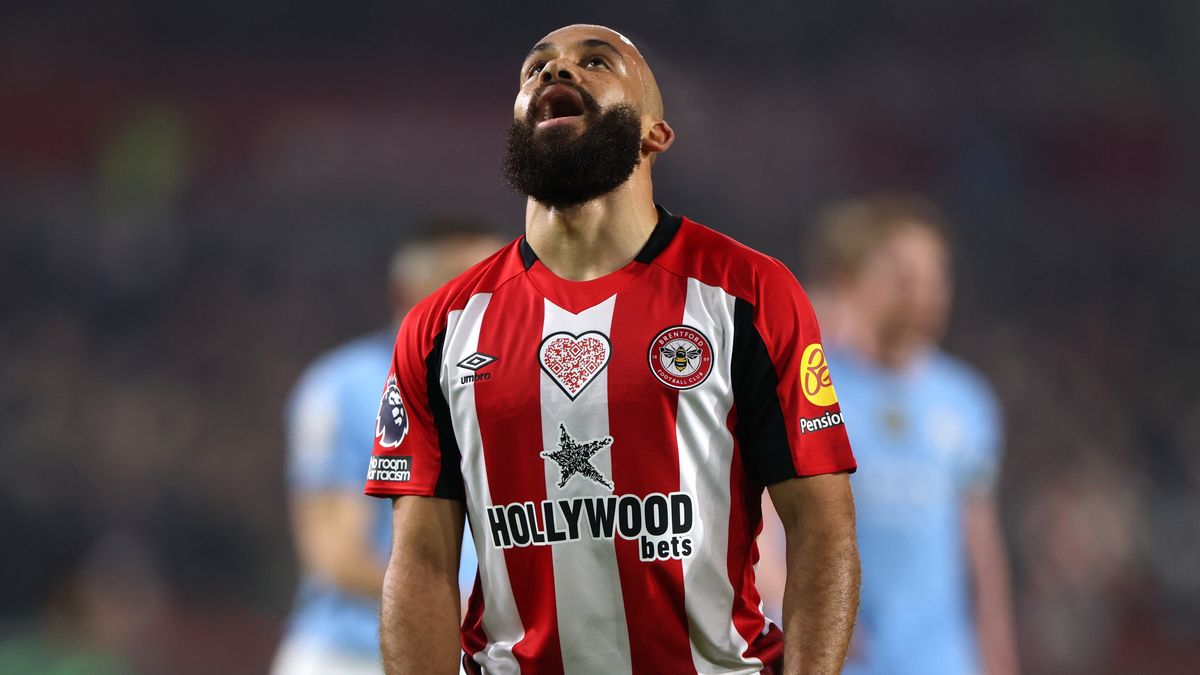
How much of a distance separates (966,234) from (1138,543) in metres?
3.05

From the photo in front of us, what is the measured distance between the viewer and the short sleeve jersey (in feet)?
7.51

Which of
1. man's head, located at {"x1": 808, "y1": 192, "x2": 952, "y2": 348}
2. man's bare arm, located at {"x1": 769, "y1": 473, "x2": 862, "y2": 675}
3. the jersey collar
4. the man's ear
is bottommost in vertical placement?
man's bare arm, located at {"x1": 769, "y1": 473, "x2": 862, "y2": 675}

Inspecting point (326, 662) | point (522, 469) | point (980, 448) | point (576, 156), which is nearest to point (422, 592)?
point (522, 469)

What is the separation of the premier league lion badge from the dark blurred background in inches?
295

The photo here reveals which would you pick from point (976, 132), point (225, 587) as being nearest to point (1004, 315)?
point (976, 132)

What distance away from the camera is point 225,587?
10.0m

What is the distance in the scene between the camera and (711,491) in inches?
91.4

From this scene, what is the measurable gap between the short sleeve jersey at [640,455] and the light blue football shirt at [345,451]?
7.98 feet

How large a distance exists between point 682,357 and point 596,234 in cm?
29

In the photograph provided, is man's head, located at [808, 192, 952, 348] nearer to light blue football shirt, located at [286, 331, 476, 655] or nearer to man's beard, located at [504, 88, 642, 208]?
light blue football shirt, located at [286, 331, 476, 655]

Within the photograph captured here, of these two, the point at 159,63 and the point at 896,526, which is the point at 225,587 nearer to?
the point at 159,63

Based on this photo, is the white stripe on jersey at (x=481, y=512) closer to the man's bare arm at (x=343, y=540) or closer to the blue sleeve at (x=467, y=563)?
the blue sleeve at (x=467, y=563)

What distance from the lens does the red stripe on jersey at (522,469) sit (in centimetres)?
233

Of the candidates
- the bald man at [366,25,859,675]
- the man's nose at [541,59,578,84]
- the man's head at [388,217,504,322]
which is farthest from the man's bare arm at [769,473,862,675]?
the man's head at [388,217,504,322]
